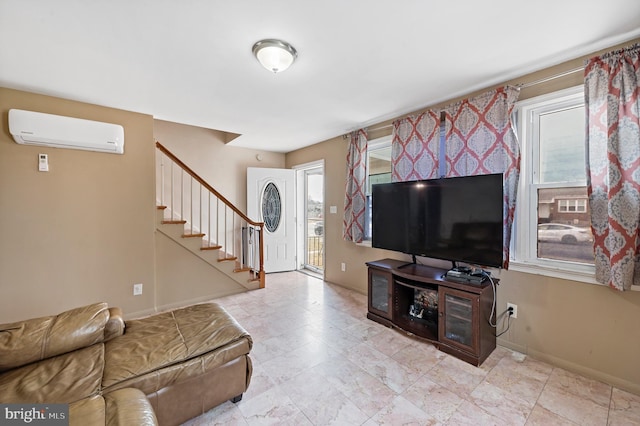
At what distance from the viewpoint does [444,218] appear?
2.43 m

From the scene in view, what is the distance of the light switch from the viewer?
253cm

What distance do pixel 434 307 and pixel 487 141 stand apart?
1711mm

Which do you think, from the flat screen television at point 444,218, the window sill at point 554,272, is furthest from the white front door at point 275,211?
the window sill at point 554,272

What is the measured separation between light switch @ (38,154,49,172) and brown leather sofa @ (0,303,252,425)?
1.88 meters

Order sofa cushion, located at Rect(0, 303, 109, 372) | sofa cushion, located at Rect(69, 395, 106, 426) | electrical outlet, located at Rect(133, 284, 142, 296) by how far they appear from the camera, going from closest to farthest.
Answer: sofa cushion, located at Rect(69, 395, 106, 426), sofa cushion, located at Rect(0, 303, 109, 372), electrical outlet, located at Rect(133, 284, 142, 296)

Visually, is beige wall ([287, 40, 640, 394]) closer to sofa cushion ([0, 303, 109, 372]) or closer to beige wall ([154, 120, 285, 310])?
sofa cushion ([0, 303, 109, 372])

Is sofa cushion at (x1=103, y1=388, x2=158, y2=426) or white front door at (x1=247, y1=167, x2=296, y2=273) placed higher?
white front door at (x1=247, y1=167, x2=296, y2=273)

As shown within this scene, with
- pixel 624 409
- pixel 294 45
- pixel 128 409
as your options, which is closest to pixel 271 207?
pixel 294 45

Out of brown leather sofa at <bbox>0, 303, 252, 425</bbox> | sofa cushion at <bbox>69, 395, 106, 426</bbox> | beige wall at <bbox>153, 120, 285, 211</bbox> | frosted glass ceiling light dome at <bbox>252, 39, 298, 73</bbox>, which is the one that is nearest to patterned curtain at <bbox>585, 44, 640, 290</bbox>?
frosted glass ceiling light dome at <bbox>252, 39, 298, 73</bbox>

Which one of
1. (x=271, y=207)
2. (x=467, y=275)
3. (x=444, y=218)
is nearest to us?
(x=467, y=275)

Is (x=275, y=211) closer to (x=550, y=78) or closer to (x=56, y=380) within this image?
(x=56, y=380)

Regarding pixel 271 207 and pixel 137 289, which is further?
pixel 271 207

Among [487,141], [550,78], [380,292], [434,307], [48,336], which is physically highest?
[550,78]

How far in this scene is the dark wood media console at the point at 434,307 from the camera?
6.91 ft
